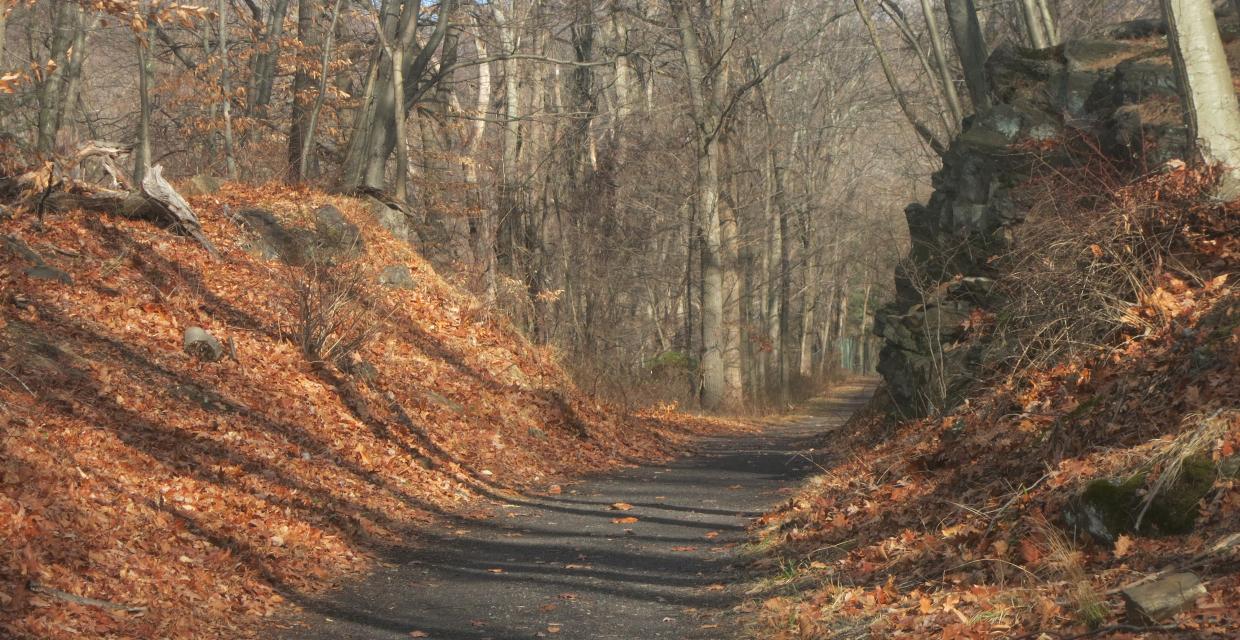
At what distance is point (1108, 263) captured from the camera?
9.61m

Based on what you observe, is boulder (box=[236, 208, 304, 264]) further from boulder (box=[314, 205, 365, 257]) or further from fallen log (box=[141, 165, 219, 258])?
fallen log (box=[141, 165, 219, 258])

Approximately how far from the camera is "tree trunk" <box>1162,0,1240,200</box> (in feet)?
32.1

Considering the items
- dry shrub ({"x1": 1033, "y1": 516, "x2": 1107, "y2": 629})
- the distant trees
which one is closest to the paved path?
dry shrub ({"x1": 1033, "y1": 516, "x2": 1107, "y2": 629})

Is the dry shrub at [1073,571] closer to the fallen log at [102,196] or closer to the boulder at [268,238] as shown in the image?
the fallen log at [102,196]

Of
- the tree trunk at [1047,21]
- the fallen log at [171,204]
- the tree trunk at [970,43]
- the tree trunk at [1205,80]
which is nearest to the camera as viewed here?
the tree trunk at [1205,80]

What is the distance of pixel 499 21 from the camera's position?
25.8 m

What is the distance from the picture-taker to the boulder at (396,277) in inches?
735

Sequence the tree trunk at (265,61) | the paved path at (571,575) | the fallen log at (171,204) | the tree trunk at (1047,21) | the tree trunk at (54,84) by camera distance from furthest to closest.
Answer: the tree trunk at (265,61) → the tree trunk at (54,84) → the tree trunk at (1047,21) → the fallen log at (171,204) → the paved path at (571,575)

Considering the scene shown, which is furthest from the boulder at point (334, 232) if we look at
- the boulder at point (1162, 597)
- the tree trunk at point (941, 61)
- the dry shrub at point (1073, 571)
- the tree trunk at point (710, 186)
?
the boulder at point (1162, 597)

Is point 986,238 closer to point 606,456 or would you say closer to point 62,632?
point 606,456

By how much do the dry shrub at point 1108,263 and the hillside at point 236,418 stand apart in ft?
19.6

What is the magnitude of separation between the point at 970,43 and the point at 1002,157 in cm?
454

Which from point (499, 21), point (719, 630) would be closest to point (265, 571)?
point (719, 630)

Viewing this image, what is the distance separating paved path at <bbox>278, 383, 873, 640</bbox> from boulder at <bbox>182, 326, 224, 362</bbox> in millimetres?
3659
